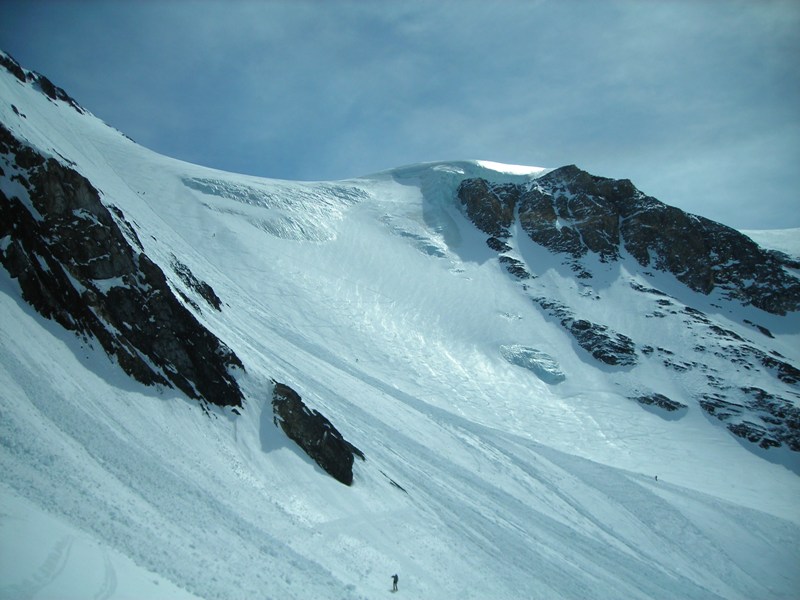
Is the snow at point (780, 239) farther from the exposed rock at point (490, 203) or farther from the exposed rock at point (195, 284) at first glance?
the exposed rock at point (195, 284)

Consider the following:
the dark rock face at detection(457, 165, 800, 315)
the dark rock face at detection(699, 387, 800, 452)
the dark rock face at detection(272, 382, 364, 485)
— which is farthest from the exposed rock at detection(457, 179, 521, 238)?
the dark rock face at detection(272, 382, 364, 485)

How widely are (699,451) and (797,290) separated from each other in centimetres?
4856

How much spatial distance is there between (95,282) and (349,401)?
16286 mm

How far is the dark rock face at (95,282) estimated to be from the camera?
16.6 m

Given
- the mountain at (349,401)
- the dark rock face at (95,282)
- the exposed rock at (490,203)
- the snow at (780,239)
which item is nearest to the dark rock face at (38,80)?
the mountain at (349,401)

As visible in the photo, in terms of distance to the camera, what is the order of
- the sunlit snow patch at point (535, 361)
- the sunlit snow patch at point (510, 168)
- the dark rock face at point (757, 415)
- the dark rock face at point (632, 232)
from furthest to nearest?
the sunlit snow patch at point (510, 168), the dark rock face at point (632, 232), the sunlit snow patch at point (535, 361), the dark rock face at point (757, 415)

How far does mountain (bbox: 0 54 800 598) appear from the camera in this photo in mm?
12719

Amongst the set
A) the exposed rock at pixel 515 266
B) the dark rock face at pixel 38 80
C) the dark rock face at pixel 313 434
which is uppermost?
the exposed rock at pixel 515 266

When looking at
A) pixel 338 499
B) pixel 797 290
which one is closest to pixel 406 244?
pixel 338 499

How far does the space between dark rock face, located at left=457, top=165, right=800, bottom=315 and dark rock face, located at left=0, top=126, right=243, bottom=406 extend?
65.3 m

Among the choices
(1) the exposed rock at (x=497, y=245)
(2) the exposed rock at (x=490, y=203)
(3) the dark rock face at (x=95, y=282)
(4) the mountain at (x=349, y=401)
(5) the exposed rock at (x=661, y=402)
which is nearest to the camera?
(4) the mountain at (x=349, y=401)

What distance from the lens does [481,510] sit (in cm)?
2316

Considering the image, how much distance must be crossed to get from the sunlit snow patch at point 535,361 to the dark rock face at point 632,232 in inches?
1045

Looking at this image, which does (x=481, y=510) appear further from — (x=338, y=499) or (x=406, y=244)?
(x=406, y=244)
